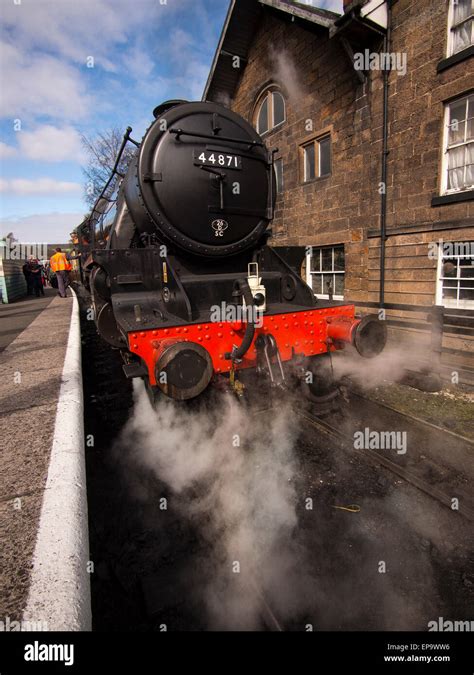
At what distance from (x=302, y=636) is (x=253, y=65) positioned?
1267 centimetres

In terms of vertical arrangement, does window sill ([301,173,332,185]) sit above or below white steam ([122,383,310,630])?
above

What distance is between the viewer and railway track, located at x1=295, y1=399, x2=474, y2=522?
102 inches

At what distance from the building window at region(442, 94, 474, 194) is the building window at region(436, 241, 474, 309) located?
973 mm

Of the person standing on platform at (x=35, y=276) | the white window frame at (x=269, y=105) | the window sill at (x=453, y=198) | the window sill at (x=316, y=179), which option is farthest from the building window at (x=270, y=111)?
the person standing on platform at (x=35, y=276)

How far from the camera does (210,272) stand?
3795mm

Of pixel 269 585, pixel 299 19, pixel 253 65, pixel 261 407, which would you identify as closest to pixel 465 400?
pixel 261 407

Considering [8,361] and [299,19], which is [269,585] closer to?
[8,361]

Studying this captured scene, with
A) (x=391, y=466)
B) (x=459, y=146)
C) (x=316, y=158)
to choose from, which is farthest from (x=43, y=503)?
(x=316, y=158)

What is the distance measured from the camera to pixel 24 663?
117 centimetres

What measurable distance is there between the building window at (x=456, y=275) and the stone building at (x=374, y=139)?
0.02 meters

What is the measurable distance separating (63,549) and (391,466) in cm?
258
